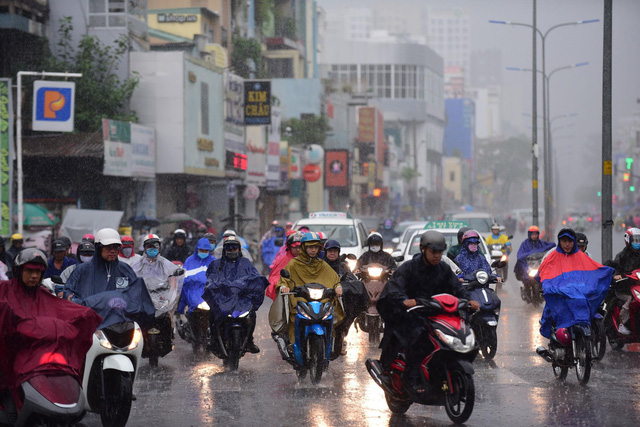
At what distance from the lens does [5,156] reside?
88.2 ft

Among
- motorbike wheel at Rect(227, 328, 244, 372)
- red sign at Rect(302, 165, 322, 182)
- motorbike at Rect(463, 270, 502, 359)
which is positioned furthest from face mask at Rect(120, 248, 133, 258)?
red sign at Rect(302, 165, 322, 182)

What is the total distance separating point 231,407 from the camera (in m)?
9.60

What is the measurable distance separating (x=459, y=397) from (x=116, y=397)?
2611 mm

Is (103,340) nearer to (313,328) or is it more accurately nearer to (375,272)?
(313,328)

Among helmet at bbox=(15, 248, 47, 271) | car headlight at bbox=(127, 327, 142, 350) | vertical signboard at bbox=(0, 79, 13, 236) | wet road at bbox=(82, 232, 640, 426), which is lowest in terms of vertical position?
wet road at bbox=(82, 232, 640, 426)

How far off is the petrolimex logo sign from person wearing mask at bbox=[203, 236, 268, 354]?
1761cm

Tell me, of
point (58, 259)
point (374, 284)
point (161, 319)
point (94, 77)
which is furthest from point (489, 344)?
point (94, 77)

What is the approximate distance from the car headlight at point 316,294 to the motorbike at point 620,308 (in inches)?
138

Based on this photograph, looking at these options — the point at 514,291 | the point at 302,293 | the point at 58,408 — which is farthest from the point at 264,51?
the point at 58,408

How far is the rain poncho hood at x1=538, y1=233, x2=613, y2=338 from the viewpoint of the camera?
10.7 metres

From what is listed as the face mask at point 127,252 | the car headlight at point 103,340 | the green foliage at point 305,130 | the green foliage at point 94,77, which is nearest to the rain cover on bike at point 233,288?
the face mask at point 127,252

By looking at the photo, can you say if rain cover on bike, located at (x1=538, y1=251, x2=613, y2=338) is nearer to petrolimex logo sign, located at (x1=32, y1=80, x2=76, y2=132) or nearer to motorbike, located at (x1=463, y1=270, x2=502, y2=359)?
motorbike, located at (x1=463, y1=270, x2=502, y2=359)

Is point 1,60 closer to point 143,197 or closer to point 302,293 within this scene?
point 143,197

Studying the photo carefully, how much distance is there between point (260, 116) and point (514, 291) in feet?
73.2
